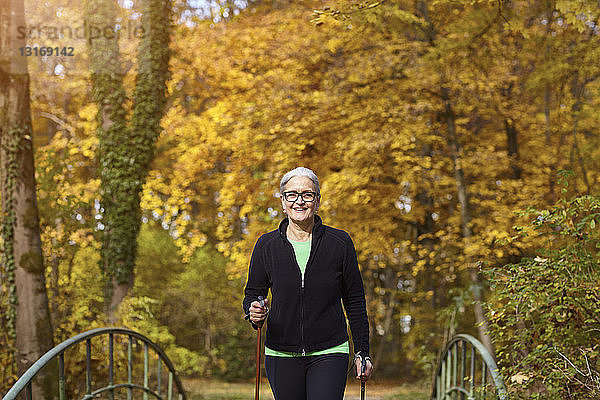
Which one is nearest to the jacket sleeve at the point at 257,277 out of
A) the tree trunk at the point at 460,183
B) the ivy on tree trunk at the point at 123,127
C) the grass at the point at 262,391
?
the tree trunk at the point at 460,183

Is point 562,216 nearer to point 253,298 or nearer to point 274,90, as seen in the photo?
point 253,298

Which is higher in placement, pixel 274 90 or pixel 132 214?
pixel 274 90

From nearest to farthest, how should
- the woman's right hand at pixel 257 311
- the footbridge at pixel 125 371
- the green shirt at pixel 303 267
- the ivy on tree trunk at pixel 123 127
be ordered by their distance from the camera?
the woman's right hand at pixel 257 311, the green shirt at pixel 303 267, the footbridge at pixel 125 371, the ivy on tree trunk at pixel 123 127

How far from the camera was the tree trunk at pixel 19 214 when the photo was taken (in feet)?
23.0

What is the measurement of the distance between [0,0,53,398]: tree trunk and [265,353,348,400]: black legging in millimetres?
5036

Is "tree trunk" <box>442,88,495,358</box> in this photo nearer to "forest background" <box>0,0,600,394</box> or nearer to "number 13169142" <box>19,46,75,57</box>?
"forest background" <box>0,0,600,394</box>

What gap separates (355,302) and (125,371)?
6576 millimetres

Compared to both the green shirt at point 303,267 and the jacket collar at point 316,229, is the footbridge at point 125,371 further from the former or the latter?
the jacket collar at point 316,229

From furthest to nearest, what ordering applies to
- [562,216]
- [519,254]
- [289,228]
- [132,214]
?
[132,214]
[519,254]
[562,216]
[289,228]

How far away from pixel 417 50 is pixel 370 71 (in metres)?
0.63

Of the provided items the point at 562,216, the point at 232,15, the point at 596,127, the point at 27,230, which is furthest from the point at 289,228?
the point at 232,15

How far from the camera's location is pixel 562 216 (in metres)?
3.63

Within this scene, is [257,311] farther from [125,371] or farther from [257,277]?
[125,371]

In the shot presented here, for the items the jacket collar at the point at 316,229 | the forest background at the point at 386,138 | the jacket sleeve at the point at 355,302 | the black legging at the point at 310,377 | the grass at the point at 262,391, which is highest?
the forest background at the point at 386,138
